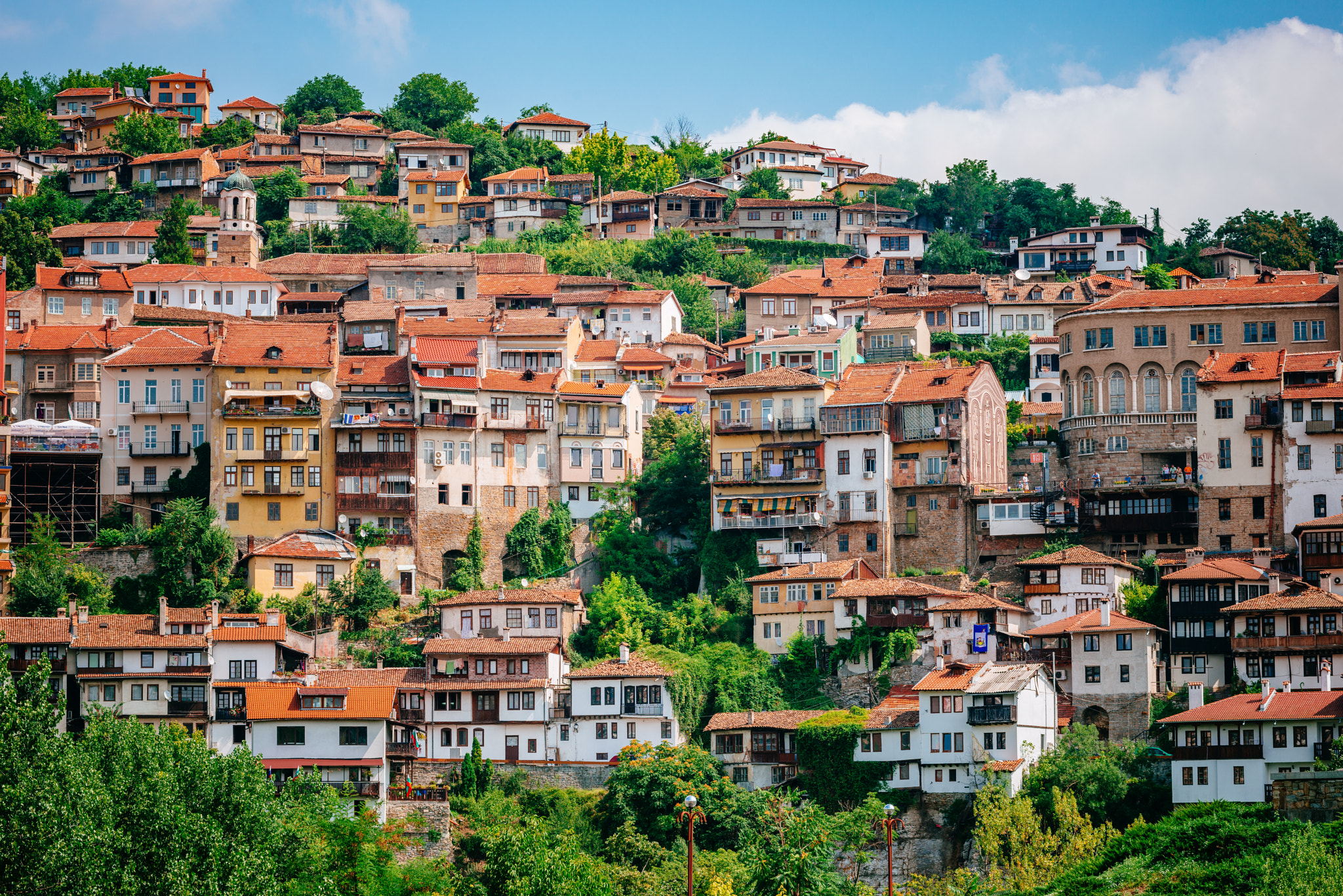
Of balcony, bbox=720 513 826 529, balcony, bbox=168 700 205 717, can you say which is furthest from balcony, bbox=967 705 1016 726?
balcony, bbox=168 700 205 717

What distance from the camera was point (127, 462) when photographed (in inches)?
3327

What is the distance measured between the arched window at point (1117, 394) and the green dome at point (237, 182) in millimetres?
61763

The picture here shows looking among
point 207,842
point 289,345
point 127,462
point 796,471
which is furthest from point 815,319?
point 207,842

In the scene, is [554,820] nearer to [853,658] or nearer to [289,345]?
[853,658]

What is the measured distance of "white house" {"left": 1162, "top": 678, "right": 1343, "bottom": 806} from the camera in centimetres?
6175

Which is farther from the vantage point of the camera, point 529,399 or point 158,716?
point 529,399

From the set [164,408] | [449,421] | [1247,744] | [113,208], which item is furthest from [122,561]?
[113,208]

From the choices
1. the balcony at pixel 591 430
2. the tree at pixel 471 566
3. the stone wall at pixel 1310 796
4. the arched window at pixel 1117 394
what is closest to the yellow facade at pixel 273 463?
the tree at pixel 471 566

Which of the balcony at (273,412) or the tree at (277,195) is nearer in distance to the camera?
the balcony at (273,412)

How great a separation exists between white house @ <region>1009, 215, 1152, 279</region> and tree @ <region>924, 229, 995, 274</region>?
2685 millimetres

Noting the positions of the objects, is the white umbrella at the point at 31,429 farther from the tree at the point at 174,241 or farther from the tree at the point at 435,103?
the tree at the point at 435,103

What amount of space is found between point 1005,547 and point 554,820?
2421 cm

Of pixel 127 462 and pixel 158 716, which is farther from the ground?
pixel 127 462

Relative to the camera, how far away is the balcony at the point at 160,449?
8431 centimetres
